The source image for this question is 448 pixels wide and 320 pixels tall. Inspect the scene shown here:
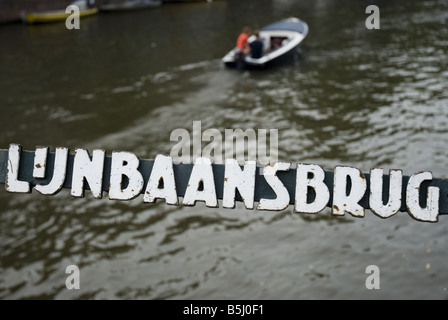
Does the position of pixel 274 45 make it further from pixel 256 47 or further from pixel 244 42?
pixel 256 47

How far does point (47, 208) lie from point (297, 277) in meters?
5.58

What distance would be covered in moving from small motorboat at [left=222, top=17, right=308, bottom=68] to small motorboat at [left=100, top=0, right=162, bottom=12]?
1668cm

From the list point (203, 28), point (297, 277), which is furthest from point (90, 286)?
point (203, 28)

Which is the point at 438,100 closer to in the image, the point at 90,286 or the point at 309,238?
the point at 309,238

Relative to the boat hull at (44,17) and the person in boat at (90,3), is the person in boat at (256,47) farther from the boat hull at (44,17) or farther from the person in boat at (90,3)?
the person in boat at (90,3)

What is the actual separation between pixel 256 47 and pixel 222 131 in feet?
20.3

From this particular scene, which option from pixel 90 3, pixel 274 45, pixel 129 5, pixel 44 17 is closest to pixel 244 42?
pixel 274 45

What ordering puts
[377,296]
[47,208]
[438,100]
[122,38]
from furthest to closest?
[122,38], [438,100], [47,208], [377,296]

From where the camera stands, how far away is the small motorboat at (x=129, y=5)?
33.9m

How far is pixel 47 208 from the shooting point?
33.0 ft

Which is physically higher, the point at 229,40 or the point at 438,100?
the point at 229,40

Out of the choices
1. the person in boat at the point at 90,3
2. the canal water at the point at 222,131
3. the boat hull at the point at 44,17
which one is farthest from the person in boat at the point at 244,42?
the person in boat at the point at 90,3

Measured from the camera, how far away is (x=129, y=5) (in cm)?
3441

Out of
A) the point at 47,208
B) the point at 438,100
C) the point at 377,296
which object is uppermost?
the point at 438,100
